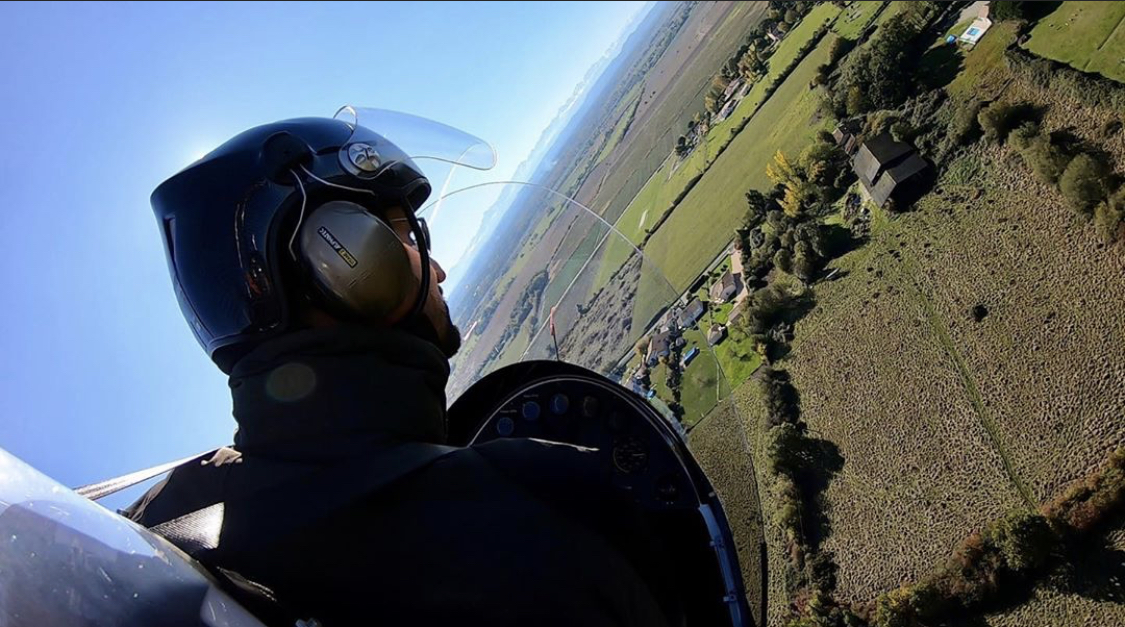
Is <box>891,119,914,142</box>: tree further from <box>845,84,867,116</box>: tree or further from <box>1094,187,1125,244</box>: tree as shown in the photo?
<box>1094,187,1125,244</box>: tree

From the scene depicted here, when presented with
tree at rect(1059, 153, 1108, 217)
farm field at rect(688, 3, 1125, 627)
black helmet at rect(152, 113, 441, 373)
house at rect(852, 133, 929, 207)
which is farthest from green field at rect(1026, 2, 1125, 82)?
black helmet at rect(152, 113, 441, 373)

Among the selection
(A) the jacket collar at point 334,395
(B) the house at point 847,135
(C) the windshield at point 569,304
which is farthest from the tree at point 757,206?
(A) the jacket collar at point 334,395

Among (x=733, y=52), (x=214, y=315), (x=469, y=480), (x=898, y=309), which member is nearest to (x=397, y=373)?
(x=469, y=480)

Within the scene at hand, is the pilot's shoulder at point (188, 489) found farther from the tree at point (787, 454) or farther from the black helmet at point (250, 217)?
the tree at point (787, 454)

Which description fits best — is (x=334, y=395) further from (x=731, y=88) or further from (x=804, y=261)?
(x=731, y=88)

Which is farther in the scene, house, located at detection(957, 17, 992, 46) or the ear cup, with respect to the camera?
house, located at detection(957, 17, 992, 46)

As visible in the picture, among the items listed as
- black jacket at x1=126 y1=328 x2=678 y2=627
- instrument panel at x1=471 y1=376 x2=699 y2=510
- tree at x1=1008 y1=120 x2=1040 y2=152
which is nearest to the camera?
black jacket at x1=126 y1=328 x2=678 y2=627
